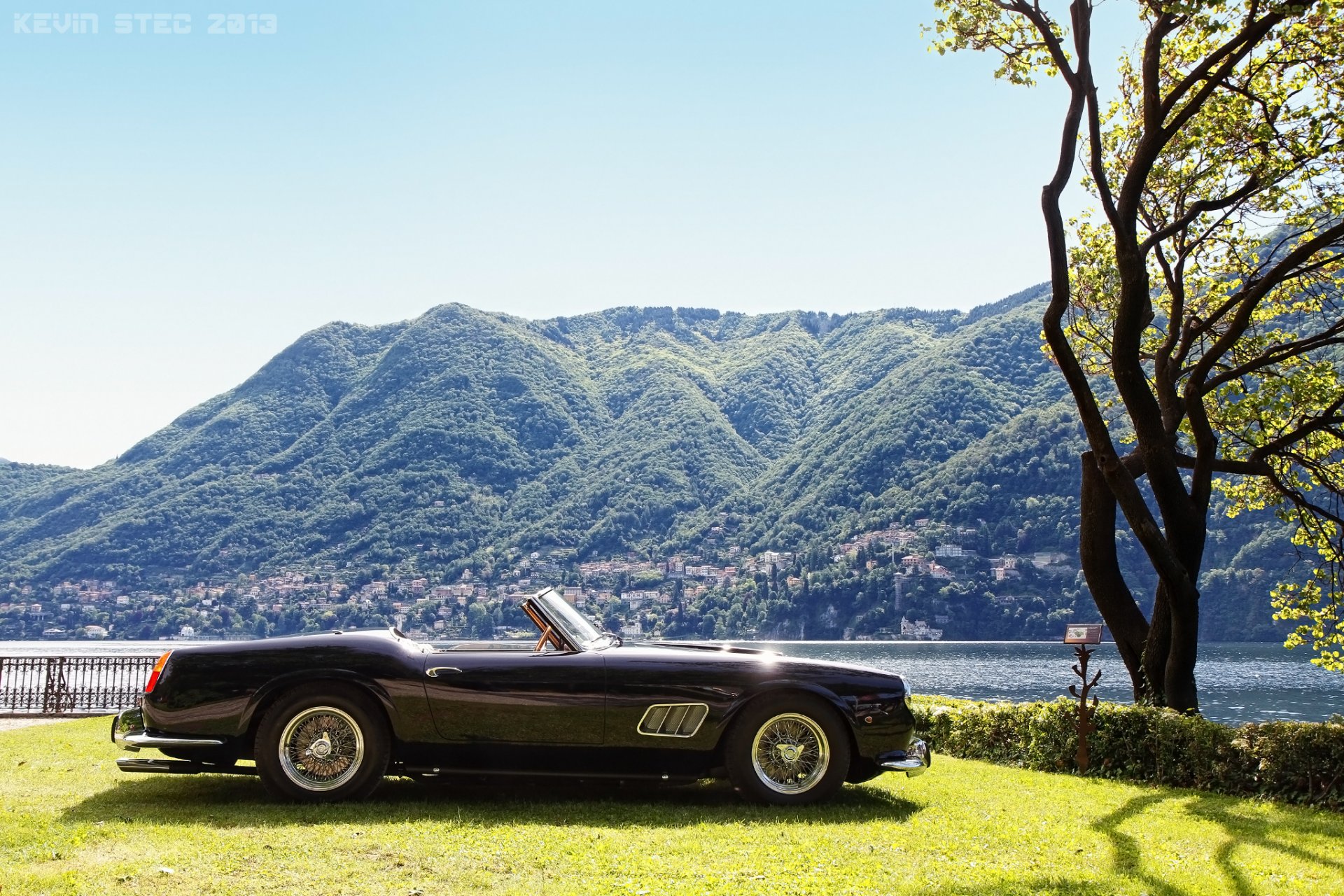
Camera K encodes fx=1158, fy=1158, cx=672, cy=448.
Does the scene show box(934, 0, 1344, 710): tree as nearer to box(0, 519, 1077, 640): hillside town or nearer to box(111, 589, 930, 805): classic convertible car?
box(111, 589, 930, 805): classic convertible car

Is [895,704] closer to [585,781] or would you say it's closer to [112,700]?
[585,781]

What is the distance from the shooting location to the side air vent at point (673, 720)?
834cm

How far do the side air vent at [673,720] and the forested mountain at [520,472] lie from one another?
128m

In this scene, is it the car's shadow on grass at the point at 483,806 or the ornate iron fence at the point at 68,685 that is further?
the ornate iron fence at the point at 68,685

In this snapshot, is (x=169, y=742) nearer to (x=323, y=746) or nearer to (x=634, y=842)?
(x=323, y=746)

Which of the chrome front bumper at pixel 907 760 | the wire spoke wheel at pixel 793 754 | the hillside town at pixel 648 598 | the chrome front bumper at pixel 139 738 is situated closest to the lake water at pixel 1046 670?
the hillside town at pixel 648 598

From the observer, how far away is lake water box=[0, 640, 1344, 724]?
5828 centimetres

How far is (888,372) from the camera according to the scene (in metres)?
197

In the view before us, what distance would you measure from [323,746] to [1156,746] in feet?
26.4

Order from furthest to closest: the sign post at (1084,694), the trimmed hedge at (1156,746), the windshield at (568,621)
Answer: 1. the sign post at (1084,694)
2. the trimmed hedge at (1156,746)
3. the windshield at (568,621)

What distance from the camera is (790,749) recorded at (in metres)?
8.59

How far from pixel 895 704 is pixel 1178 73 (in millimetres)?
11412

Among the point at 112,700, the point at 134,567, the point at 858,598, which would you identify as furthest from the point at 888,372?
the point at 112,700

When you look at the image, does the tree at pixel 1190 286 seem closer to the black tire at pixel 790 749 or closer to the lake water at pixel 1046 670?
the black tire at pixel 790 749
